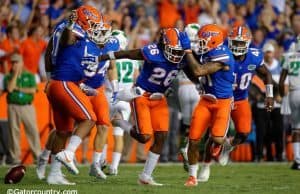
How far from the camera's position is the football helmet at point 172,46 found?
1142cm

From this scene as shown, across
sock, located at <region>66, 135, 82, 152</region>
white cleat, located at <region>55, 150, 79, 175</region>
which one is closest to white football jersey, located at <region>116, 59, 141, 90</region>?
sock, located at <region>66, 135, 82, 152</region>

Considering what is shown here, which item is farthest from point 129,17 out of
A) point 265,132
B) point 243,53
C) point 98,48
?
point 98,48

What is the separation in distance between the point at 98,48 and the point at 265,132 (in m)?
6.42

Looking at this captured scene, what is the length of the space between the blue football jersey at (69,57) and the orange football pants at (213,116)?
1.54 m

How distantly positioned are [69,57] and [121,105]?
3.01 m

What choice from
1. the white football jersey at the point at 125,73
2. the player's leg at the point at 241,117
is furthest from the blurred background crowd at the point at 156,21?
the player's leg at the point at 241,117

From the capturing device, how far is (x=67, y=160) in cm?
1070

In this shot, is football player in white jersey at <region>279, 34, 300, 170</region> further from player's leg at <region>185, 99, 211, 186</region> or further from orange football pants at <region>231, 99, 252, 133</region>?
player's leg at <region>185, 99, 211, 186</region>

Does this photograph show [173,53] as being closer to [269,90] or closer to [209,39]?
[209,39]

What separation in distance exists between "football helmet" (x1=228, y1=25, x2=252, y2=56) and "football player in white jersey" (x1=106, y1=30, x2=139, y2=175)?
5.74 ft

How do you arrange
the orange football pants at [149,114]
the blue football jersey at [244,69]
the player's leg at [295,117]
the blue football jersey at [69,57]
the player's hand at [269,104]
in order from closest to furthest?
1. the blue football jersey at [69,57]
2. the orange football pants at [149,114]
3. the player's hand at [269,104]
4. the blue football jersey at [244,69]
5. the player's leg at [295,117]

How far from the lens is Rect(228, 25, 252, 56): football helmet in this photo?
507 inches

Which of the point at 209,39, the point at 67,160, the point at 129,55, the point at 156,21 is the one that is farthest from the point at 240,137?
the point at 156,21

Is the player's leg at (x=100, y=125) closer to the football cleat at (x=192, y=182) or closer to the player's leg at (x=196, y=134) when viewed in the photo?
the player's leg at (x=196, y=134)
